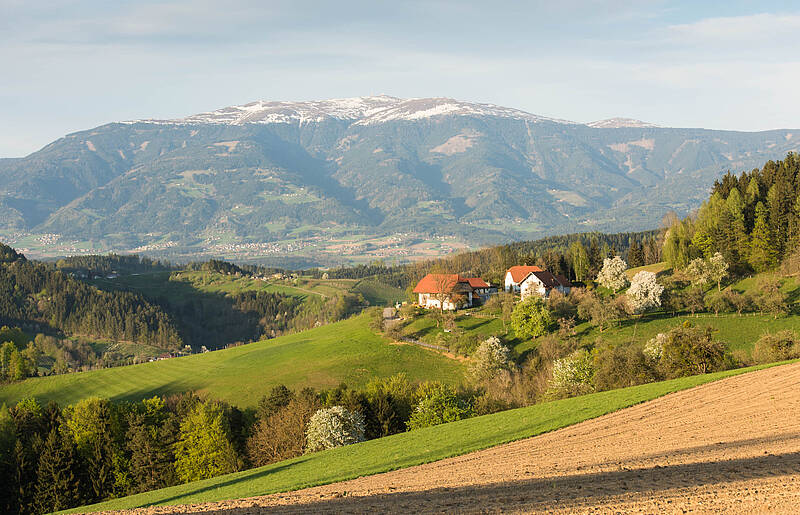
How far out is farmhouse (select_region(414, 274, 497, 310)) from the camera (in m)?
112

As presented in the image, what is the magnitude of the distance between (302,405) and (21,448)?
89.2 feet

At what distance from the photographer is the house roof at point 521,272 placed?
386 feet

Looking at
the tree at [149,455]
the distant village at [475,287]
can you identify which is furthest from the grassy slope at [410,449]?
the distant village at [475,287]

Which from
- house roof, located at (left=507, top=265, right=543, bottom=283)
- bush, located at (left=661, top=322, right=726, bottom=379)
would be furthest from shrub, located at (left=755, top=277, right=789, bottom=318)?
house roof, located at (left=507, top=265, right=543, bottom=283)

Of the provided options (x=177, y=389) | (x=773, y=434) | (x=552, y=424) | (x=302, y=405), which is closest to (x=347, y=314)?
(x=177, y=389)

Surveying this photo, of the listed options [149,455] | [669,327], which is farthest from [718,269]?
[149,455]

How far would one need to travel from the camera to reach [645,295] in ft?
297

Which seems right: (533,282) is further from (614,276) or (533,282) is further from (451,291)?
(451,291)

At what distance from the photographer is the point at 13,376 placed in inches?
4520

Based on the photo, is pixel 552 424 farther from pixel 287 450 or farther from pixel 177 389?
pixel 177 389

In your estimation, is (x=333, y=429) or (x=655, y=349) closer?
(x=333, y=429)

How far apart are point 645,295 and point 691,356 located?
38330 mm

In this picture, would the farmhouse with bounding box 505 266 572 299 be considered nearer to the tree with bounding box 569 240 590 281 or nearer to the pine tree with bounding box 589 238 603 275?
the tree with bounding box 569 240 590 281

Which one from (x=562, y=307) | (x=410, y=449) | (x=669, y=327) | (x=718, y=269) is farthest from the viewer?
(x=562, y=307)
